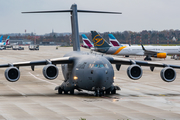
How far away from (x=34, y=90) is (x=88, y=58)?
8198mm

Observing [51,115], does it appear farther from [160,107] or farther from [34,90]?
[34,90]


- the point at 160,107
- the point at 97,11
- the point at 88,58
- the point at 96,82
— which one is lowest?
the point at 160,107

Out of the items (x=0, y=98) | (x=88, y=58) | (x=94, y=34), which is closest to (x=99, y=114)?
(x=88, y=58)

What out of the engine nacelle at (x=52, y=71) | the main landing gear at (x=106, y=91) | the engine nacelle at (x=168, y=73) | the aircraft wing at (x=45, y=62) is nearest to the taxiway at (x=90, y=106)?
the main landing gear at (x=106, y=91)

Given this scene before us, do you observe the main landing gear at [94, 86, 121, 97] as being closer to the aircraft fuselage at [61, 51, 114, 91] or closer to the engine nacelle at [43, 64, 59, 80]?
the aircraft fuselage at [61, 51, 114, 91]

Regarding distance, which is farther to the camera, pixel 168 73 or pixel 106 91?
pixel 106 91

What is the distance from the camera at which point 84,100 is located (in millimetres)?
26281

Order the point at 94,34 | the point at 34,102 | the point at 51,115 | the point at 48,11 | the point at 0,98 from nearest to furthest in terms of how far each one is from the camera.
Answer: the point at 51,115 → the point at 34,102 → the point at 0,98 → the point at 48,11 → the point at 94,34

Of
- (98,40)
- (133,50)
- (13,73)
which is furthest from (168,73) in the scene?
(133,50)

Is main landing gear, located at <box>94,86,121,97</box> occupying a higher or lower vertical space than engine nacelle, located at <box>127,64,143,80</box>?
lower

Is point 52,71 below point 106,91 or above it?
above

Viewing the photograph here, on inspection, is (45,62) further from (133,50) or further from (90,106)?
(133,50)

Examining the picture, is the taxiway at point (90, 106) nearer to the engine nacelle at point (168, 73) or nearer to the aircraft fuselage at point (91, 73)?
the aircraft fuselage at point (91, 73)

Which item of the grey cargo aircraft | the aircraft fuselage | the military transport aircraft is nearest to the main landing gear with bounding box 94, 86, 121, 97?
the grey cargo aircraft
